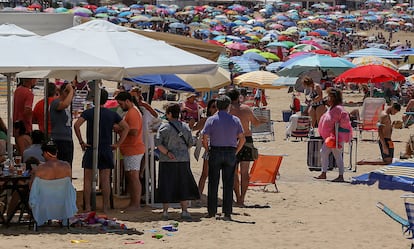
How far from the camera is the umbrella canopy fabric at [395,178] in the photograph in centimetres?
621

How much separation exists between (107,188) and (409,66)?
80.8 feet

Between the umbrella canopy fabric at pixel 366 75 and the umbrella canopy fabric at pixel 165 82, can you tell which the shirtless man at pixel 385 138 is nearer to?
the umbrella canopy fabric at pixel 165 82

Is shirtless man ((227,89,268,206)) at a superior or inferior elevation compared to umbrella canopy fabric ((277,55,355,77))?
inferior

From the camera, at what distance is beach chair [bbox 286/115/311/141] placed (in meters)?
16.5

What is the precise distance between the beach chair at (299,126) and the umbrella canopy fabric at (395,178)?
9846 mm

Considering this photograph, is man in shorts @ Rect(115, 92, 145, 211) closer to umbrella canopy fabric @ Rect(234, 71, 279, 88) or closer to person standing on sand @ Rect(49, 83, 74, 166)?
person standing on sand @ Rect(49, 83, 74, 166)

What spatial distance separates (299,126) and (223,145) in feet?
26.2

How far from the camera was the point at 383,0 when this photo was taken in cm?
9788

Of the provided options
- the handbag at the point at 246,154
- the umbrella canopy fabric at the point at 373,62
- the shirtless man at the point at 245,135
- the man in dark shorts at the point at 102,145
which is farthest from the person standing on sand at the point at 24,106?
the umbrella canopy fabric at the point at 373,62

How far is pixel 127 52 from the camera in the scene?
8906mm

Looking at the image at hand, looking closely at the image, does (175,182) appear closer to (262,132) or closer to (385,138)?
(385,138)

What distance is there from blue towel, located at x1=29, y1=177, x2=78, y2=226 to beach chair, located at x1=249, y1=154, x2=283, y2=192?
3.22 meters

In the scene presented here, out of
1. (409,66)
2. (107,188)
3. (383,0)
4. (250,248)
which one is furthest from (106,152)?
(383,0)

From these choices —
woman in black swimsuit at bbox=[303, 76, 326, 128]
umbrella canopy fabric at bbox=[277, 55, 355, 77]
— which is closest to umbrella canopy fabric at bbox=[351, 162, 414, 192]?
woman in black swimsuit at bbox=[303, 76, 326, 128]
